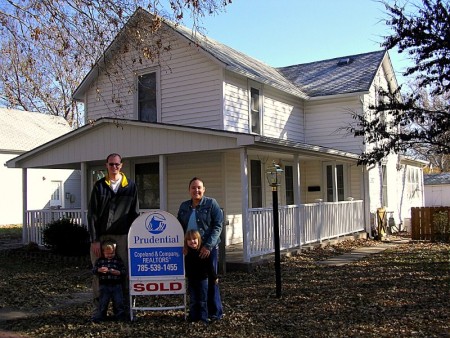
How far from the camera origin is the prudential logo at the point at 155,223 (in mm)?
6031

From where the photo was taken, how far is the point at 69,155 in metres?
12.7

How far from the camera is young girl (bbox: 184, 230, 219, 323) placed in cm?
579

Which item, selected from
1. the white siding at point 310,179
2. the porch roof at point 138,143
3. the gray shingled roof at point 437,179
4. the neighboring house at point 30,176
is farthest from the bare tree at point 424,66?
the gray shingled roof at point 437,179

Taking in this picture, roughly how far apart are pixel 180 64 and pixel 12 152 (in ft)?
47.5

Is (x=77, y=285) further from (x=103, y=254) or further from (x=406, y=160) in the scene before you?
(x=406, y=160)

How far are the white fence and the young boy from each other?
163 inches

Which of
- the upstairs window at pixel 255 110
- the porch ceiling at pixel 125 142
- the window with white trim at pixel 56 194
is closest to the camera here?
the porch ceiling at pixel 125 142

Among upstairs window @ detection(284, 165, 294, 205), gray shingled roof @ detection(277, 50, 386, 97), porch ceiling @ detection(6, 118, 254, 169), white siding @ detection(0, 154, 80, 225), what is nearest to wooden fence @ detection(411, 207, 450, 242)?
upstairs window @ detection(284, 165, 294, 205)

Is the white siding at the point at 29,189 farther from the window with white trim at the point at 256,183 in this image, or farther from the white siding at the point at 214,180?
the window with white trim at the point at 256,183

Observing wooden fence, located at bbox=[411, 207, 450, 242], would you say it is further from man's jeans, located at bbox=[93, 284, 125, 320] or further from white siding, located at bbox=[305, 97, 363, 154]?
man's jeans, located at bbox=[93, 284, 125, 320]

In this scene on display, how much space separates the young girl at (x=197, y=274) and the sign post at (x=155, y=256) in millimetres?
172

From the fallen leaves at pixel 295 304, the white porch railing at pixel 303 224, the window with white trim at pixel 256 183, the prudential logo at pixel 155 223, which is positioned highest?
the window with white trim at pixel 256 183

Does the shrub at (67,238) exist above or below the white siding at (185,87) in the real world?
below

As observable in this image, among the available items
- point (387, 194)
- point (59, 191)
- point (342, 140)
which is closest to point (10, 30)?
point (342, 140)
